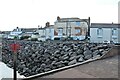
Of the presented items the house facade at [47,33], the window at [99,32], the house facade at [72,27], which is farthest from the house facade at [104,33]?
the house facade at [47,33]

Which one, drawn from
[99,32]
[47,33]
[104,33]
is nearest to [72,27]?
[47,33]

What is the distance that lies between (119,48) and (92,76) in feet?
20.2

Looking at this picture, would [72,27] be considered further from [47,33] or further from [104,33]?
[104,33]

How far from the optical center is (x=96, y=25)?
3944cm

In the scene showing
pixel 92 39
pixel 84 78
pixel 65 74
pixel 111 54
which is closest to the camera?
pixel 84 78

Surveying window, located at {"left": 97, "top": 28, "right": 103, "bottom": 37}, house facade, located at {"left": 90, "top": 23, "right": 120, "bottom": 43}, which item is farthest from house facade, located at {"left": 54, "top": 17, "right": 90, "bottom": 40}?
window, located at {"left": 97, "top": 28, "right": 103, "bottom": 37}

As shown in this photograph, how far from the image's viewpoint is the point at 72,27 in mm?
45438

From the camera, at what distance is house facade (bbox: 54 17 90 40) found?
4354 centimetres

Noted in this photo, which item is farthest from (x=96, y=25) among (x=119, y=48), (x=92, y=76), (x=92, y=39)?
(x=92, y=76)

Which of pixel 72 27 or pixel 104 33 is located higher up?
pixel 72 27

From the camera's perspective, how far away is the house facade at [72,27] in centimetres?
4354

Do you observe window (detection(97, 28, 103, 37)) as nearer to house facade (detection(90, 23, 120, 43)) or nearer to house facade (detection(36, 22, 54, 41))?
house facade (detection(90, 23, 120, 43))

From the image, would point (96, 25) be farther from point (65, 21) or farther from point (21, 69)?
point (21, 69)

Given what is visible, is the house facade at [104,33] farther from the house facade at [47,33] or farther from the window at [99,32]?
the house facade at [47,33]
